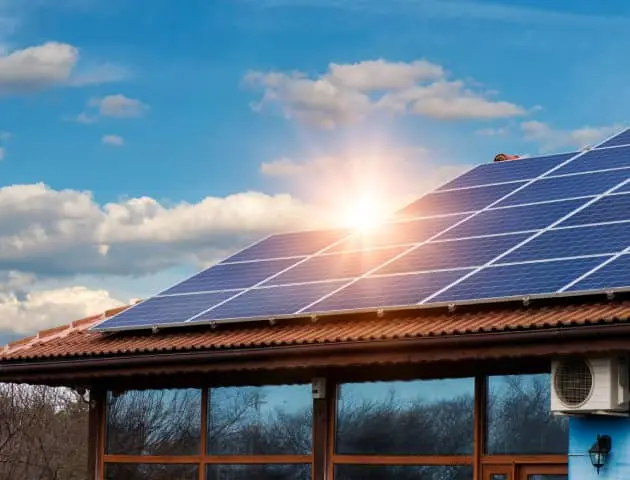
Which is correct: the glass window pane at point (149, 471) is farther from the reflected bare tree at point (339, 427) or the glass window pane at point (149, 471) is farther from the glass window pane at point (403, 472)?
the glass window pane at point (403, 472)

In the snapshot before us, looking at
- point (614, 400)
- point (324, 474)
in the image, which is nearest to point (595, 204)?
point (614, 400)

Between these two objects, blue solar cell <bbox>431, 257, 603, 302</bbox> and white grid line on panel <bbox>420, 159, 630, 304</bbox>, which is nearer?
blue solar cell <bbox>431, 257, 603, 302</bbox>

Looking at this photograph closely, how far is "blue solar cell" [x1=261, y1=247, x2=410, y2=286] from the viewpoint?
1725cm

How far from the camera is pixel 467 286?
1512 centimetres

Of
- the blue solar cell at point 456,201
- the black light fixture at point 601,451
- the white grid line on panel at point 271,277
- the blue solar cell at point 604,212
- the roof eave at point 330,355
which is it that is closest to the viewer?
the roof eave at point 330,355

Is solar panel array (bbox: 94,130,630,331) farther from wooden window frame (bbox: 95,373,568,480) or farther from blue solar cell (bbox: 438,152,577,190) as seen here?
wooden window frame (bbox: 95,373,568,480)

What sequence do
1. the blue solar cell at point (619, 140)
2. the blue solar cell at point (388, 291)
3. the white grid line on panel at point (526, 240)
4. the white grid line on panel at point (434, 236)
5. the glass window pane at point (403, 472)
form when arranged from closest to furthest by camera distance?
the glass window pane at point (403, 472) < the white grid line on panel at point (526, 240) < the blue solar cell at point (388, 291) < the white grid line on panel at point (434, 236) < the blue solar cell at point (619, 140)

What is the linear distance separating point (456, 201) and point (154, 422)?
5279 mm

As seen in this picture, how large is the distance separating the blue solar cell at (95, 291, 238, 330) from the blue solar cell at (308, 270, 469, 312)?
2.24 metres

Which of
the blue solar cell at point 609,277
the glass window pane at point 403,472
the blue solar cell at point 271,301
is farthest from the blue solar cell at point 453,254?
the glass window pane at point 403,472

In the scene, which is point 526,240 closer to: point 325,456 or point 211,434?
point 325,456

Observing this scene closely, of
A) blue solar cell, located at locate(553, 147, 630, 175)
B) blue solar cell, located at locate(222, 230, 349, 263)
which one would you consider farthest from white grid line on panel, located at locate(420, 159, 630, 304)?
blue solar cell, located at locate(222, 230, 349, 263)

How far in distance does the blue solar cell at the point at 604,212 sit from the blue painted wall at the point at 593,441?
2.81 m

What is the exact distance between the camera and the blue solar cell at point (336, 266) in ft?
56.6
